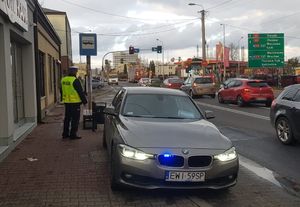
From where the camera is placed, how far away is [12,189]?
23.6 feet

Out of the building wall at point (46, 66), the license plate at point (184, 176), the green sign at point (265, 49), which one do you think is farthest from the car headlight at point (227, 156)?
the green sign at point (265, 49)

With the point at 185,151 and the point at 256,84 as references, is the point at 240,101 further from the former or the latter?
the point at 185,151

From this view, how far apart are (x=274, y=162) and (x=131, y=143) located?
4.03m

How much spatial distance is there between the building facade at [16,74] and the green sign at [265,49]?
32338 millimetres

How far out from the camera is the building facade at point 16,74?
33.1ft

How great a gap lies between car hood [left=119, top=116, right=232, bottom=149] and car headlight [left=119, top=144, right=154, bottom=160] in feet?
0.22

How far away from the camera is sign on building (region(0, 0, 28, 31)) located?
9.51m

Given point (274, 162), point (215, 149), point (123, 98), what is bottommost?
point (274, 162)

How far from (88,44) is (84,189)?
9.85 meters

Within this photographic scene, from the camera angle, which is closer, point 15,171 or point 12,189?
point 12,189

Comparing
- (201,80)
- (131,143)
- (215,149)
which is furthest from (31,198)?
(201,80)

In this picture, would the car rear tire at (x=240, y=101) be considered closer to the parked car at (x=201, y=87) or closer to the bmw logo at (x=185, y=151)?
the parked car at (x=201, y=87)

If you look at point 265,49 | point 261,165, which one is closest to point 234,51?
point 265,49

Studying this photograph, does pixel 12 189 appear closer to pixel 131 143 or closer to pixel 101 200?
pixel 101 200
